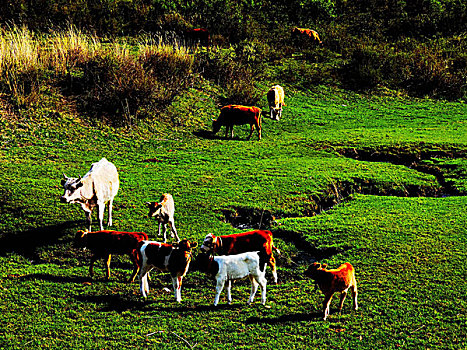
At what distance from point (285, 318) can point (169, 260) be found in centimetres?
232

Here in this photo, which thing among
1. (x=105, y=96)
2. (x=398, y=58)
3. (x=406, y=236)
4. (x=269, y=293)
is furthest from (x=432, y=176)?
(x=398, y=58)

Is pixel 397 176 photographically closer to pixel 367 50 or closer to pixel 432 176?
pixel 432 176

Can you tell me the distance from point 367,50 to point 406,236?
22395 millimetres

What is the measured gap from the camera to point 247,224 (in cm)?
1277

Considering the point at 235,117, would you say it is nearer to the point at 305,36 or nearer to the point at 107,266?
the point at 107,266

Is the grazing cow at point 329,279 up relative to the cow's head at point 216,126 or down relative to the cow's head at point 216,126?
up

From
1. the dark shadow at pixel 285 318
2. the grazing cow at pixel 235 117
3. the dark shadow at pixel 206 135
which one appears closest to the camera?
the dark shadow at pixel 285 318

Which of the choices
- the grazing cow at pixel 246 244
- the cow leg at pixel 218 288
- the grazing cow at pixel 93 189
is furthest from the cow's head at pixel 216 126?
the cow leg at pixel 218 288

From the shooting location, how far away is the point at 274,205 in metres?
13.6

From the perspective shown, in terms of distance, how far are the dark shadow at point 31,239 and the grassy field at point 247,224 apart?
0.03 metres

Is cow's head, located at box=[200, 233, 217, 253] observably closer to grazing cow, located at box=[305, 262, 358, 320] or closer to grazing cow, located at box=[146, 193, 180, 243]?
grazing cow, located at box=[146, 193, 180, 243]

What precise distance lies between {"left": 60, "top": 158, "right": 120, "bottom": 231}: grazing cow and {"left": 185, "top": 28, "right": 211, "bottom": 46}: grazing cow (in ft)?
66.8

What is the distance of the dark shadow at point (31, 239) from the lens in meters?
11.1

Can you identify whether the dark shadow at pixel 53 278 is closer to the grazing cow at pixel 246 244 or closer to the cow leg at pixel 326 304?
the grazing cow at pixel 246 244
